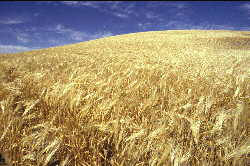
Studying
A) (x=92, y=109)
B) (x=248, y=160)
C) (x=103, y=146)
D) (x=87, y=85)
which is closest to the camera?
(x=248, y=160)

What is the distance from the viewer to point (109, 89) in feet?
8.09

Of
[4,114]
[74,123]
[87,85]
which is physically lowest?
[87,85]

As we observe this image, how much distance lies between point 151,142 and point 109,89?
1214 millimetres

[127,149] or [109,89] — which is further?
[109,89]

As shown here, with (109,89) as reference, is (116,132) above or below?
above

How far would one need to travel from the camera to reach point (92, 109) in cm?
193

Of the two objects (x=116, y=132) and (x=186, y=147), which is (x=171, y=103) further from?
(x=116, y=132)

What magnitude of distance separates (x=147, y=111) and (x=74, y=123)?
725 millimetres

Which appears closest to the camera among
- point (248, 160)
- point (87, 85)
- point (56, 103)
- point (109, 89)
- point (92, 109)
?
point (248, 160)

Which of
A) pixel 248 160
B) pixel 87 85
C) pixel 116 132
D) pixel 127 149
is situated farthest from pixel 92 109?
pixel 248 160

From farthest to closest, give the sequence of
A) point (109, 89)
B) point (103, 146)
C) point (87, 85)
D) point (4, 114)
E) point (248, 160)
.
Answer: point (87, 85) → point (109, 89) → point (4, 114) → point (103, 146) → point (248, 160)

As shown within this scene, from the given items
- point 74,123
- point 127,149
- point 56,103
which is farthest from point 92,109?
point 127,149

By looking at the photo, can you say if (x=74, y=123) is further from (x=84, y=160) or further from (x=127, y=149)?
(x=127, y=149)

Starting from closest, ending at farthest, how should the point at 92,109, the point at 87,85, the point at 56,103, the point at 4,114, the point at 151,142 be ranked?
the point at 151,142, the point at 4,114, the point at 92,109, the point at 56,103, the point at 87,85
